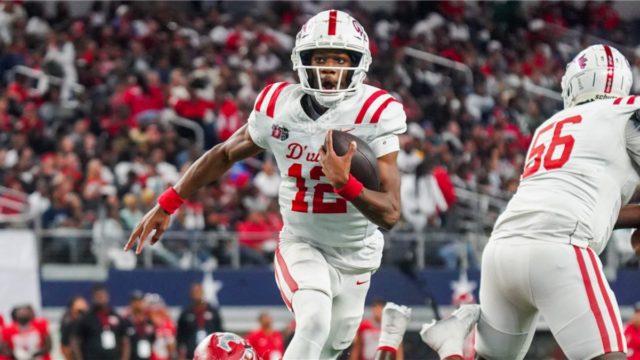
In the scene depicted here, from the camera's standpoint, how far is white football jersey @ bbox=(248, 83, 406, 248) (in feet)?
16.7

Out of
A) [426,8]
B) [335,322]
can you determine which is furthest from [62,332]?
[426,8]

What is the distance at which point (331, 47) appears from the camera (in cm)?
507

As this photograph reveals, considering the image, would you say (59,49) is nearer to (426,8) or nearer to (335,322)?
(426,8)

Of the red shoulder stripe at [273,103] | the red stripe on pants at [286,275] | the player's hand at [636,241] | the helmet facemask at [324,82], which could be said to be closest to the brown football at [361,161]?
the helmet facemask at [324,82]

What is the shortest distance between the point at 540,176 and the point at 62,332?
21.7ft

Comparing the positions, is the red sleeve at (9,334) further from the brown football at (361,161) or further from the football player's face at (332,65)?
the brown football at (361,161)

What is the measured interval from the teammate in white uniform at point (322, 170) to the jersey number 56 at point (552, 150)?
2.22ft

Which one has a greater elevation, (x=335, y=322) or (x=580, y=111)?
(x=580, y=111)

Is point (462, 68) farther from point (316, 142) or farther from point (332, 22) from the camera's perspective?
point (316, 142)

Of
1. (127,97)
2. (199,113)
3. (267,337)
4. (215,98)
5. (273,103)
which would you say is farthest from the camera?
(215,98)

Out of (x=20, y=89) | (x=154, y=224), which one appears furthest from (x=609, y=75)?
(x=20, y=89)

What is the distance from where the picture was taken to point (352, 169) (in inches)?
189

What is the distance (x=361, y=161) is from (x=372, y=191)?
15 cm

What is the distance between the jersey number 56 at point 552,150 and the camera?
490 centimetres
